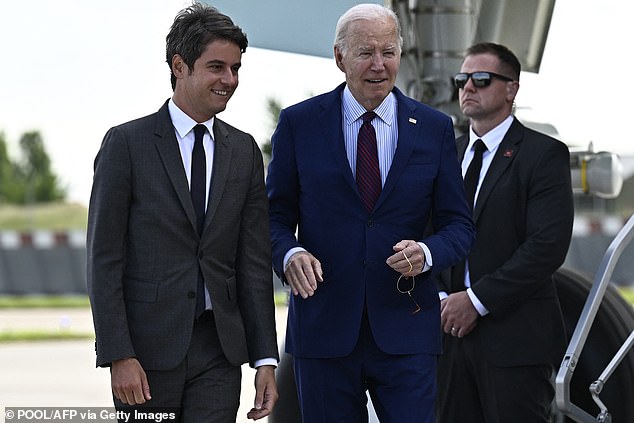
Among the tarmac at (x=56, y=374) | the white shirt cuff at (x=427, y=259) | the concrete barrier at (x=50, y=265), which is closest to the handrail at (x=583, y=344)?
the white shirt cuff at (x=427, y=259)

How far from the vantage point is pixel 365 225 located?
2.90m

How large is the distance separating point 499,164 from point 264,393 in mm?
1272

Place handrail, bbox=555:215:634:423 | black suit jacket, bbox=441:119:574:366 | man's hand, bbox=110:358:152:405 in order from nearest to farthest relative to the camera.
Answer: man's hand, bbox=110:358:152:405
handrail, bbox=555:215:634:423
black suit jacket, bbox=441:119:574:366

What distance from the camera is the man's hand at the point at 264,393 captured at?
2.70 meters

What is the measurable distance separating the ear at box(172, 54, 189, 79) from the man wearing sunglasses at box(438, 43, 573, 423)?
4.11ft

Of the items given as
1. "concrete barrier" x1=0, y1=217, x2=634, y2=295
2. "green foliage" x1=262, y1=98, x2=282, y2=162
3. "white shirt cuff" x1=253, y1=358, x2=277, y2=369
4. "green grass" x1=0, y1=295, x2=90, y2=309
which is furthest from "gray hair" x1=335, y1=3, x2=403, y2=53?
"green grass" x1=0, y1=295, x2=90, y2=309

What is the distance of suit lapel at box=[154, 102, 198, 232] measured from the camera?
2.64 meters

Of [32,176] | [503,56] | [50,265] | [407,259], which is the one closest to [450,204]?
[407,259]

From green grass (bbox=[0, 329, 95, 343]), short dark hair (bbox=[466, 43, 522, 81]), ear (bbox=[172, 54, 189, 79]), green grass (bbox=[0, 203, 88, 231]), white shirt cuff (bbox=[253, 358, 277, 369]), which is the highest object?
ear (bbox=[172, 54, 189, 79])

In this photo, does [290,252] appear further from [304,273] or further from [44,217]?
[44,217]

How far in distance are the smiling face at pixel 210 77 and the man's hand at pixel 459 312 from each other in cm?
118

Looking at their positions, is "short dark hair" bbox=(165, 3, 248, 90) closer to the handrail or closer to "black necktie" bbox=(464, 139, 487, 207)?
"black necktie" bbox=(464, 139, 487, 207)

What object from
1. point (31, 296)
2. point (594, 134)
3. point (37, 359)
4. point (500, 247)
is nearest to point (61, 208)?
point (31, 296)

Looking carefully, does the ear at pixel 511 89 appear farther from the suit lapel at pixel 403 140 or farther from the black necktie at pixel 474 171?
the suit lapel at pixel 403 140
